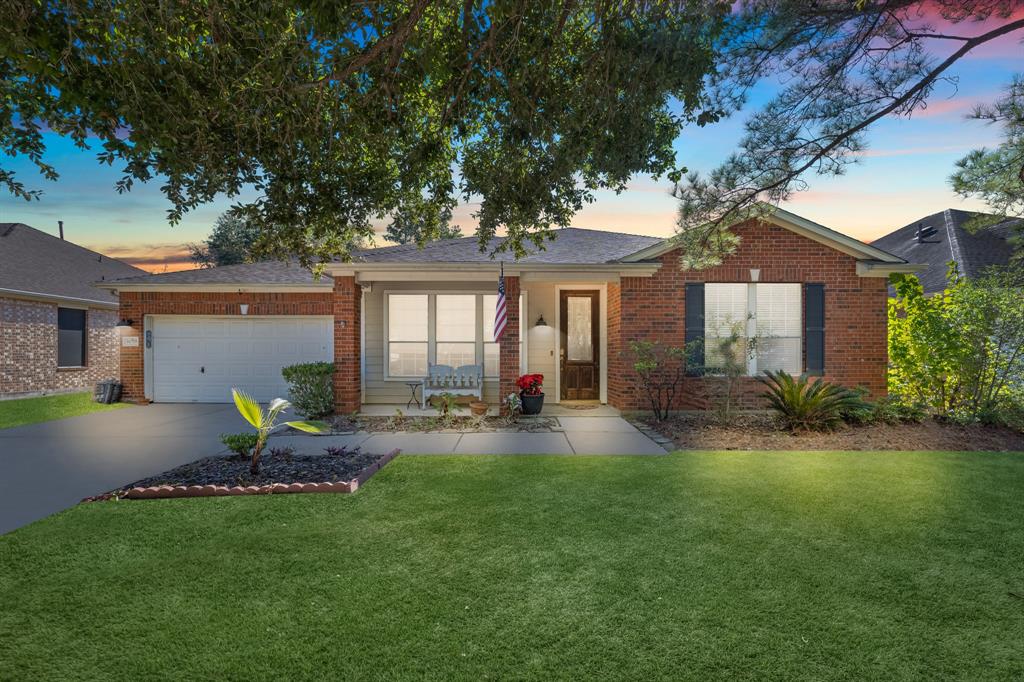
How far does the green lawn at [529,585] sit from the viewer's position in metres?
2.59

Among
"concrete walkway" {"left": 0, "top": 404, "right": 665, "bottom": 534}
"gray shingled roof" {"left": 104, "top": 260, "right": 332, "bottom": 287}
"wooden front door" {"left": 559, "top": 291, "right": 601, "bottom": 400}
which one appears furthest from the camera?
"gray shingled roof" {"left": 104, "top": 260, "right": 332, "bottom": 287}

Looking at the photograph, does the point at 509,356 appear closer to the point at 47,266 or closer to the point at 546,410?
the point at 546,410

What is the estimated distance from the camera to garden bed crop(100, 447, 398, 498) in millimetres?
5340

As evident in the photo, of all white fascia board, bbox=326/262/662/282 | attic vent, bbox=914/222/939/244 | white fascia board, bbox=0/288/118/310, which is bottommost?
white fascia board, bbox=0/288/118/310

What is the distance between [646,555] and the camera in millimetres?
3818

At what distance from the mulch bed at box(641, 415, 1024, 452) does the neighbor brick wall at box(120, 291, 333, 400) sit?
915 cm

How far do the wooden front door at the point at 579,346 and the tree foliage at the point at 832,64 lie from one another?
6.50 m

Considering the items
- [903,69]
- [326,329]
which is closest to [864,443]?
[903,69]

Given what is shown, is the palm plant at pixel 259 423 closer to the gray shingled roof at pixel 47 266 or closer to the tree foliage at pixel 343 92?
the tree foliage at pixel 343 92

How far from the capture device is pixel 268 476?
5.84 meters

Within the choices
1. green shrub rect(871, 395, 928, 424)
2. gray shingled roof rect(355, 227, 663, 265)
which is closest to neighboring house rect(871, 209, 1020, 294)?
green shrub rect(871, 395, 928, 424)

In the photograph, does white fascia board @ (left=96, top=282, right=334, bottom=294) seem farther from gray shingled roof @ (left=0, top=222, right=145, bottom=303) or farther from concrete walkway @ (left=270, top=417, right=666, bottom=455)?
concrete walkway @ (left=270, top=417, right=666, bottom=455)

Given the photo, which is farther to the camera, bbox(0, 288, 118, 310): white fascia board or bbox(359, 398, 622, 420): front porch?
bbox(0, 288, 118, 310): white fascia board

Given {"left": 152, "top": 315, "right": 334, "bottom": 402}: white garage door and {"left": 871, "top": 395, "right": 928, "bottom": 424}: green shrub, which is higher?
{"left": 152, "top": 315, "right": 334, "bottom": 402}: white garage door
